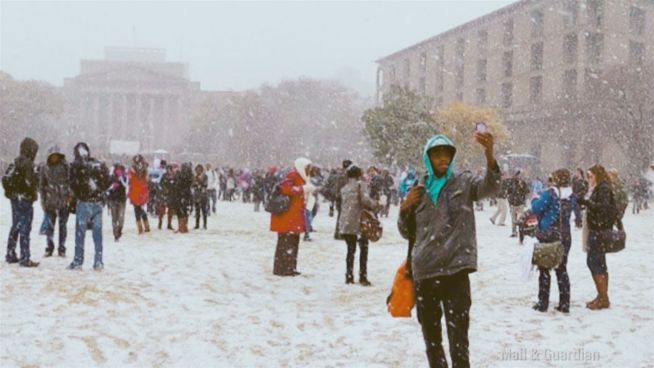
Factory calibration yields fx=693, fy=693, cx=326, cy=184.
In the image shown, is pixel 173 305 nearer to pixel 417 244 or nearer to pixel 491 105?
pixel 417 244

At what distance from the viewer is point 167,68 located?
421 feet

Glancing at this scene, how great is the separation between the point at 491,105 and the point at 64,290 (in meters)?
58.2

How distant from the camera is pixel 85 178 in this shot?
31.9ft

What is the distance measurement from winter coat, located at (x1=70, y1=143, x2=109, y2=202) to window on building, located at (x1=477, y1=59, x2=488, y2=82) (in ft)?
192

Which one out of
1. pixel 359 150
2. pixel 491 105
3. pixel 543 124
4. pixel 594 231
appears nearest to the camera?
pixel 594 231

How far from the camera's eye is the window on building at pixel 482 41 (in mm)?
65125

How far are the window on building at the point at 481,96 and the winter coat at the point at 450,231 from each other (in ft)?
203

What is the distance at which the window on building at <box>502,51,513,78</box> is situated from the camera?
61.5 metres

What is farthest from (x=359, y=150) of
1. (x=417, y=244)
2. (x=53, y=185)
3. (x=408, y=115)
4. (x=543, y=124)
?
(x=417, y=244)

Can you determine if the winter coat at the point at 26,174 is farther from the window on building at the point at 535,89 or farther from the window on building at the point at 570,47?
the window on building at the point at 535,89

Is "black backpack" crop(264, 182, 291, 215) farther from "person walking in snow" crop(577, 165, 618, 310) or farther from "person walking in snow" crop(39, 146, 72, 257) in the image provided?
"person walking in snow" crop(577, 165, 618, 310)

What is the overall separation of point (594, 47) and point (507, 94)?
30.8 feet

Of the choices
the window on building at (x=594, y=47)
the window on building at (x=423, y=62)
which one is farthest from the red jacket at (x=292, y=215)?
the window on building at (x=423, y=62)

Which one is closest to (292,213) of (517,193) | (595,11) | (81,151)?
(81,151)
